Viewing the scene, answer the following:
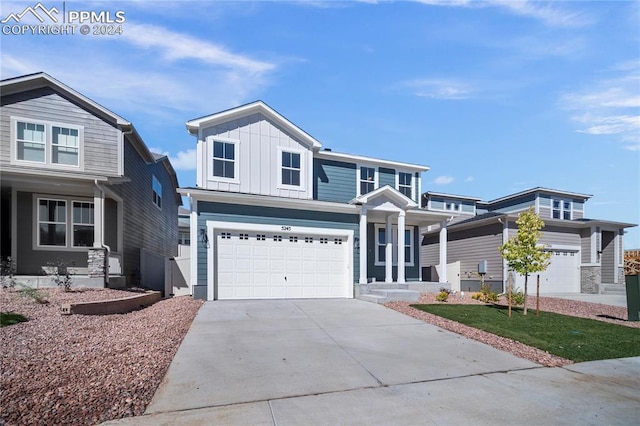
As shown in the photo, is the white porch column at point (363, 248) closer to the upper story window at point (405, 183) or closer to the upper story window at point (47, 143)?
the upper story window at point (405, 183)

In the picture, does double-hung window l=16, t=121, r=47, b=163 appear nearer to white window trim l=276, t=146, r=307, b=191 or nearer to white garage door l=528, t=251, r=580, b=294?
white window trim l=276, t=146, r=307, b=191

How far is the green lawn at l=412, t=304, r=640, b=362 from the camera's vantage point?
652 cm

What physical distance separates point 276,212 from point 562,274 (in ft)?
55.4

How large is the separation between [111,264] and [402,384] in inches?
443

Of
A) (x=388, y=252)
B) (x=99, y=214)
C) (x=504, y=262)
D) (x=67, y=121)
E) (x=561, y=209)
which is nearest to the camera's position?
(x=99, y=214)

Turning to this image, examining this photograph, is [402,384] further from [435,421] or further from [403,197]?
[403,197]

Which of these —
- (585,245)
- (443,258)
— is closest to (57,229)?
(443,258)

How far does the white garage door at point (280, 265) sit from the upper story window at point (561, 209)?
22360 mm

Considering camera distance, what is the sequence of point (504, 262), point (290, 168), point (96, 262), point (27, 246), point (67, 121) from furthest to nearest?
point (504, 262) → point (290, 168) → point (67, 121) → point (27, 246) → point (96, 262)

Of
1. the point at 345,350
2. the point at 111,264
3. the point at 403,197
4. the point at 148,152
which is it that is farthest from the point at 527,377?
the point at 148,152

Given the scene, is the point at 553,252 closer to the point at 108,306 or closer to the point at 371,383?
the point at 371,383

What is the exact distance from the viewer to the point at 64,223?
12422 millimetres

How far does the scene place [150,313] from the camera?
8.94 meters

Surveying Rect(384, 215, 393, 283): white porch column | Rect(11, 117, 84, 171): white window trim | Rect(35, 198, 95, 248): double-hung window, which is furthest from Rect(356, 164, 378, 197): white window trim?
Rect(11, 117, 84, 171): white window trim
